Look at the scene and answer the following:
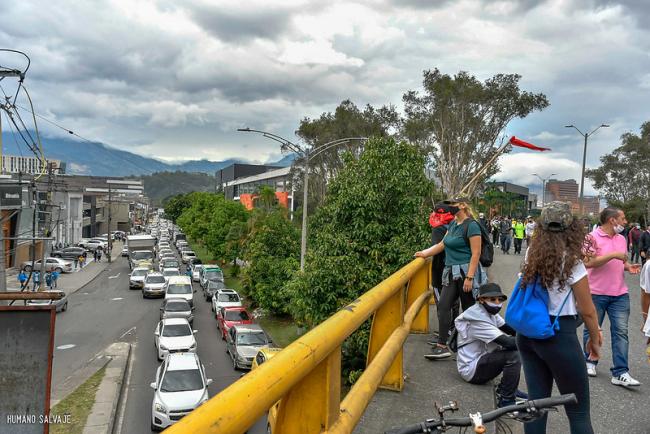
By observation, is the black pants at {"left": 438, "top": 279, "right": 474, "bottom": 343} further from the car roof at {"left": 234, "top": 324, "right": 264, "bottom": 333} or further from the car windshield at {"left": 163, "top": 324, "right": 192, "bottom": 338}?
the car windshield at {"left": 163, "top": 324, "right": 192, "bottom": 338}

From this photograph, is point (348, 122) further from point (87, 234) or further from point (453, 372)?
point (87, 234)

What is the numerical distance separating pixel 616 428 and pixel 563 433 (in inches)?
23.4

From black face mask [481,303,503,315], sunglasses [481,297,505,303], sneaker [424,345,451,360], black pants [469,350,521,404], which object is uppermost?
sunglasses [481,297,505,303]

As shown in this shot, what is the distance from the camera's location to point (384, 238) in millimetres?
10000

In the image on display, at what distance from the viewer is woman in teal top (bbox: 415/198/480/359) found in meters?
5.34

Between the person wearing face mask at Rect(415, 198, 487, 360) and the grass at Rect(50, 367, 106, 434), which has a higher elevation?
the person wearing face mask at Rect(415, 198, 487, 360)

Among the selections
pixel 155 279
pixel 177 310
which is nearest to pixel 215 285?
pixel 155 279

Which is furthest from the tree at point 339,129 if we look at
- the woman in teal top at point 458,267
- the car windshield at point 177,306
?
the woman in teal top at point 458,267

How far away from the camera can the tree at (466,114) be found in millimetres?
33406

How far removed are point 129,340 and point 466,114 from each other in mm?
24459

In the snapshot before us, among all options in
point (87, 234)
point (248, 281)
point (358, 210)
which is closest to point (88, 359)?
point (248, 281)

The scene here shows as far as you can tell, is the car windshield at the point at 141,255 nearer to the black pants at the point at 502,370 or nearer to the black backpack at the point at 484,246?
the black backpack at the point at 484,246

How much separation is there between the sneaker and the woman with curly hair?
212cm

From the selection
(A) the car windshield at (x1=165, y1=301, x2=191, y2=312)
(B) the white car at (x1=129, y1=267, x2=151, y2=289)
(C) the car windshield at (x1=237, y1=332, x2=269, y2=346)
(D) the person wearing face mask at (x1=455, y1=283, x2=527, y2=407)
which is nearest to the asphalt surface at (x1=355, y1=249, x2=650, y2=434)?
(D) the person wearing face mask at (x1=455, y1=283, x2=527, y2=407)
